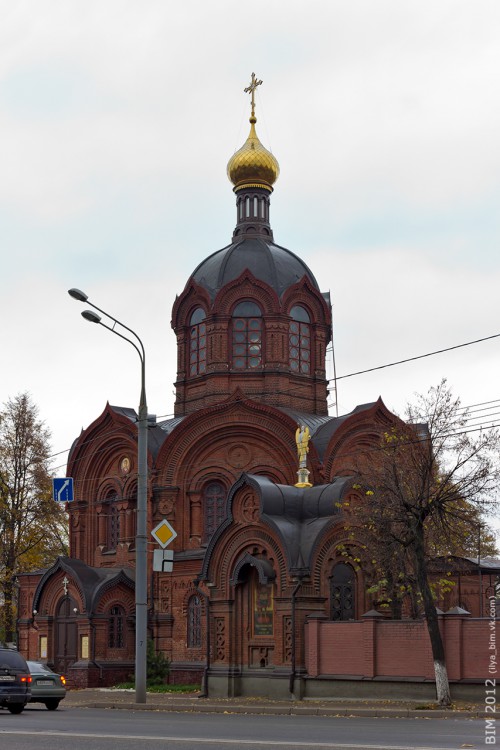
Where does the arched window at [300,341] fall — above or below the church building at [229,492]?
above

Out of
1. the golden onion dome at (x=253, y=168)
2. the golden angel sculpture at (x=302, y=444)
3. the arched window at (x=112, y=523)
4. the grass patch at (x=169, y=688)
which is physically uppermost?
the golden onion dome at (x=253, y=168)

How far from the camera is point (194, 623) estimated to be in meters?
36.1

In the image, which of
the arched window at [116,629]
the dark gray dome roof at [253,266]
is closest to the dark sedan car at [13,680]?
the arched window at [116,629]

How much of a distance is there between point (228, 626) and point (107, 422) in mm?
11625

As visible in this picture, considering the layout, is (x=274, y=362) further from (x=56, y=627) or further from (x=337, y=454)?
(x=56, y=627)

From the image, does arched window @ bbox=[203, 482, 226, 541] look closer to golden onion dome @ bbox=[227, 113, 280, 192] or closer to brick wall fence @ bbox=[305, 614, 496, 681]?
brick wall fence @ bbox=[305, 614, 496, 681]

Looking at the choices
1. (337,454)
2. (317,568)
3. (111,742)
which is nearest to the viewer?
(111,742)

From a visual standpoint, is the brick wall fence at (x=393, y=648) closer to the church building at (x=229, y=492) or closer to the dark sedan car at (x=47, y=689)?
the church building at (x=229, y=492)

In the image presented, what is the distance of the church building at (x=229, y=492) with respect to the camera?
29984 mm

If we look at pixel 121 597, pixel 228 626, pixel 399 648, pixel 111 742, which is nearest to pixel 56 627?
pixel 121 597

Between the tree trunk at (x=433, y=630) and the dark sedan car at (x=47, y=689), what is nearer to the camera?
the tree trunk at (x=433, y=630)

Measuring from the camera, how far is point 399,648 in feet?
85.1

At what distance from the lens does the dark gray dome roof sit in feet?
131

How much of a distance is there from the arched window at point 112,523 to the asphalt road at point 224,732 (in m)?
17.7
